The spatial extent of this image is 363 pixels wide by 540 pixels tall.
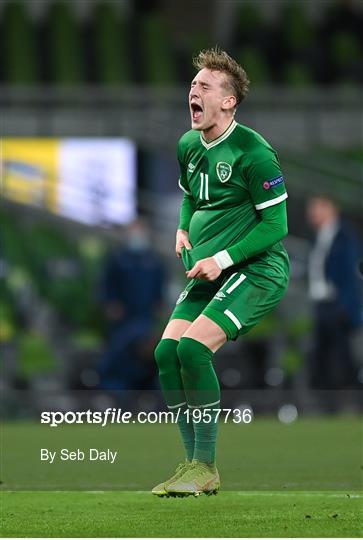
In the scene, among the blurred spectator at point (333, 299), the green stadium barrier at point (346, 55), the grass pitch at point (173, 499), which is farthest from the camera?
the green stadium barrier at point (346, 55)

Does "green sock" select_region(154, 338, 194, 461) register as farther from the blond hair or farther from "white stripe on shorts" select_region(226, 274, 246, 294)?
the blond hair

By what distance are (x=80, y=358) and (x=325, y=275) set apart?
296 cm

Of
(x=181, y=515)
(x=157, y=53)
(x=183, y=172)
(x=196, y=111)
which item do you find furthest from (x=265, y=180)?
(x=157, y=53)

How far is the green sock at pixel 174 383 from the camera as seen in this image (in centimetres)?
675

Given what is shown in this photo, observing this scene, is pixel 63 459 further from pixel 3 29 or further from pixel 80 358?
pixel 3 29

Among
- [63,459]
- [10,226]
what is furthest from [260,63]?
[63,459]

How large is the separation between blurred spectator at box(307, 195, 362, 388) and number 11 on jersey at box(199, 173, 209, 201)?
26.2ft

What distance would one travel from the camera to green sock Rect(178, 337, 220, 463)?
21.3 ft

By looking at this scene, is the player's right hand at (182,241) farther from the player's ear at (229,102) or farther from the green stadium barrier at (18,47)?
the green stadium barrier at (18,47)

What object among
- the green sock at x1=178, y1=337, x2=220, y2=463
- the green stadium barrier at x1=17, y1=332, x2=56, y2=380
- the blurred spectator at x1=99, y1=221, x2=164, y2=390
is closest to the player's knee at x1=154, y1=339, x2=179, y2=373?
the green sock at x1=178, y1=337, x2=220, y2=463

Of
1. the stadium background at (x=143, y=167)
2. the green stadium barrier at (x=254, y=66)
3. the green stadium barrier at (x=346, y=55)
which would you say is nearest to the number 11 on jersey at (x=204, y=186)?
the stadium background at (x=143, y=167)

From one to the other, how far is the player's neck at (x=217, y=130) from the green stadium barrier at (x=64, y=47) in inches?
627

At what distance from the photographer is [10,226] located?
56.8ft

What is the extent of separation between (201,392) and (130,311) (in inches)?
351
